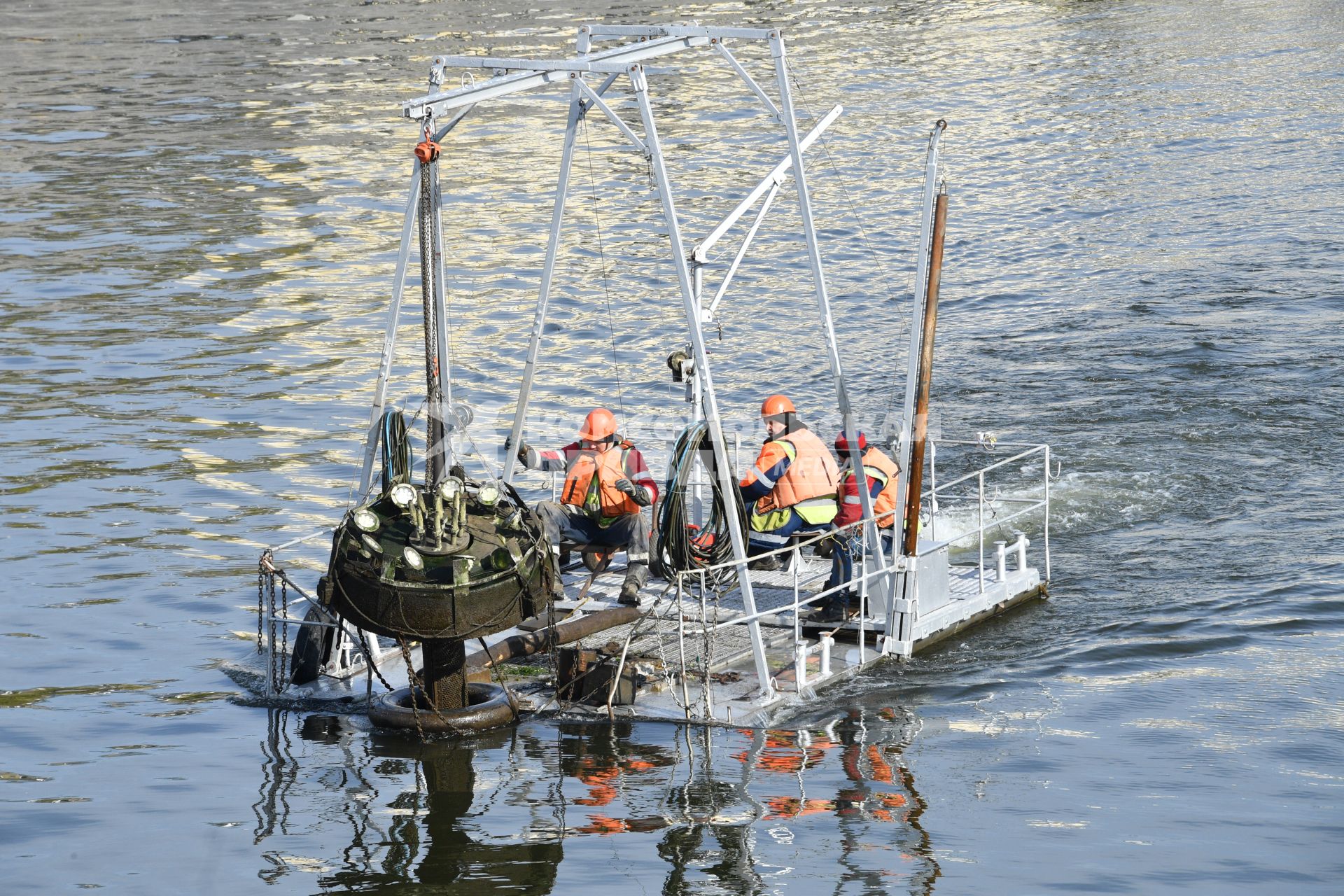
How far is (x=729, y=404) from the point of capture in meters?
24.1

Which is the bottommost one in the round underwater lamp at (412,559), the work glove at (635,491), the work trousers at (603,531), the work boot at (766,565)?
the work boot at (766,565)

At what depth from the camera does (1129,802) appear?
12.4 metres

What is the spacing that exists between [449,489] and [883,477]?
180 inches

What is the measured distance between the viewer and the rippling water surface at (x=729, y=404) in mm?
12078

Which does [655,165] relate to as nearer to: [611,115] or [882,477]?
[611,115]

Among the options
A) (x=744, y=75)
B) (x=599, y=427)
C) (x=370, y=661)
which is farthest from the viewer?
(x=599, y=427)

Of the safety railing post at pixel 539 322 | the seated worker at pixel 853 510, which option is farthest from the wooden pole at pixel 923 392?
the safety railing post at pixel 539 322

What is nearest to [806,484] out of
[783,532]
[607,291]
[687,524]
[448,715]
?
[783,532]

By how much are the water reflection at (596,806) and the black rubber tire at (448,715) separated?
6.9 inches

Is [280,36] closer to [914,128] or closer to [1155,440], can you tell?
[914,128]

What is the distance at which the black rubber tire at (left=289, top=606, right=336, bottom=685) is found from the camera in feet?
46.9

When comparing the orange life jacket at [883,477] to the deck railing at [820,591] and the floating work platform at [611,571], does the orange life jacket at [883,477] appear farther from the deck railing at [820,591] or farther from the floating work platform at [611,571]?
the deck railing at [820,591]

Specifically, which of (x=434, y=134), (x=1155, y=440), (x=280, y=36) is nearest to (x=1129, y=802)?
(x=434, y=134)

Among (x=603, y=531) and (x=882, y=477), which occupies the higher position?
(x=882, y=477)
